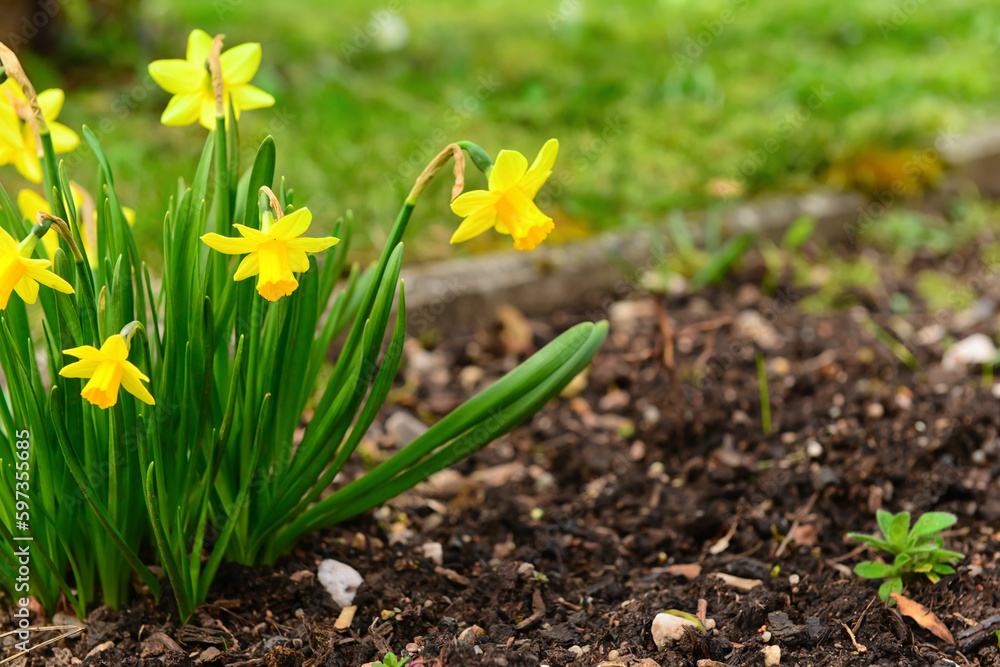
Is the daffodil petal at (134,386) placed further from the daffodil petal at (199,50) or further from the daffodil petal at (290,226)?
the daffodil petal at (199,50)

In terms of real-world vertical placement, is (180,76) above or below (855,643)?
above

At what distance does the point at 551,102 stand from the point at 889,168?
1467mm

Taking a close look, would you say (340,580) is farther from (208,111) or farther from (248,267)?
(208,111)

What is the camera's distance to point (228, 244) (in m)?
1.09

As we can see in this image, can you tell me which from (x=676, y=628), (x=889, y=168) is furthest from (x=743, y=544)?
(x=889, y=168)

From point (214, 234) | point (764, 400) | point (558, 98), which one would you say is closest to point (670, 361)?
point (764, 400)

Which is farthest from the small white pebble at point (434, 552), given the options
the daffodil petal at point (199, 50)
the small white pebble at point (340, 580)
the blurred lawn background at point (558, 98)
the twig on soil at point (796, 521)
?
the blurred lawn background at point (558, 98)

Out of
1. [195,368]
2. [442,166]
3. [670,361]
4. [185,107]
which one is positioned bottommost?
[670,361]

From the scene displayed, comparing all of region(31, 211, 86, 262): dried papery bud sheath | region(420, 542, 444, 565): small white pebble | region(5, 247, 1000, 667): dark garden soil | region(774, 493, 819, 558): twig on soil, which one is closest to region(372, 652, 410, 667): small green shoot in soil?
region(5, 247, 1000, 667): dark garden soil

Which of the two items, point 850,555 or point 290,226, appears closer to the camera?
point 290,226

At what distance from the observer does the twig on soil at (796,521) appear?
5.70 feet

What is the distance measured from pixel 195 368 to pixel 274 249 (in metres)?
0.27

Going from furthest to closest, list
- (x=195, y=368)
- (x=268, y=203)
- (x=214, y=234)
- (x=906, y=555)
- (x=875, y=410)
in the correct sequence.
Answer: (x=875, y=410)
(x=906, y=555)
(x=195, y=368)
(x=268, y=203)
(x=214, y=234)

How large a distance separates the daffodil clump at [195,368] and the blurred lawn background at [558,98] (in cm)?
135
